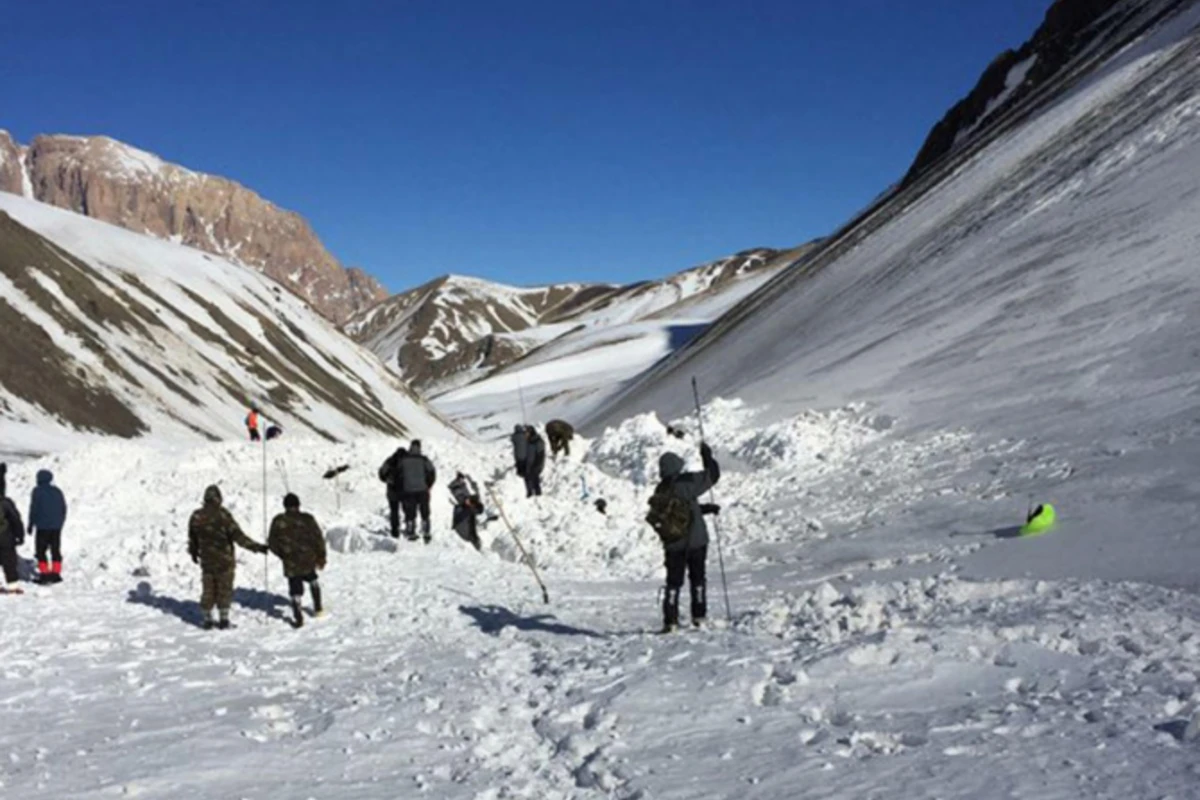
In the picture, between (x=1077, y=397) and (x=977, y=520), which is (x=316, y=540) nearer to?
(x=977, y=520)

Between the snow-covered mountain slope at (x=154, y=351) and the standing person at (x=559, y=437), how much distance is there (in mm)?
32987

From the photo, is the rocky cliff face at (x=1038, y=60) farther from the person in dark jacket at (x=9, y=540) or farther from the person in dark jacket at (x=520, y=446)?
the person in dark jacket at (x=9, y=540)

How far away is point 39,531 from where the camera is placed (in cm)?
1533

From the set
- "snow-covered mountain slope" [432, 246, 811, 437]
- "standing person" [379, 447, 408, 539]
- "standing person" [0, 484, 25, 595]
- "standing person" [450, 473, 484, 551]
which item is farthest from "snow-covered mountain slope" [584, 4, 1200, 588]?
"snow-covered mountain slope" [432, 246, 811, 437]

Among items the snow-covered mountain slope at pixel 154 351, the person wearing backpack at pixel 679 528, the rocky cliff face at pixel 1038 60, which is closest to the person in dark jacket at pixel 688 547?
the person wearing backpack at pixel 679 528

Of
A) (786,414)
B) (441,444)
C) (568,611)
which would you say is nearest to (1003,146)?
(786,414)

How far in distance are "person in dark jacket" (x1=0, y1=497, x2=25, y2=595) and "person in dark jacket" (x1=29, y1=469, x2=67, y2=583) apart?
0.34m

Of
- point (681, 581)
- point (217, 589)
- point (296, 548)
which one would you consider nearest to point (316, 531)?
point (296, 548)

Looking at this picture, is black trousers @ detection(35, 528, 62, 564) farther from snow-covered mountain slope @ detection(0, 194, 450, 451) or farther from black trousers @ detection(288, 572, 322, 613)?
snow-covered mountain slope @ detection(0, 194, 450, 451)

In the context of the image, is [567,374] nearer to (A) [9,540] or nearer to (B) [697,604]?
(A) [9,540]

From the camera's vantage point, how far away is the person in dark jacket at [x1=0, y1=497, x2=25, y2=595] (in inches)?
573

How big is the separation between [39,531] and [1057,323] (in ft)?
71.1

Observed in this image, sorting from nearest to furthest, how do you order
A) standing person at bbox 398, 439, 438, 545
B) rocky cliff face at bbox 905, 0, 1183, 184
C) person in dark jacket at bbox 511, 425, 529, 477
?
standing person at bbox 398, 439, 438, 545, person in dark jacket at bbox 511, 425, 529, 477, rocky cliff face at bbox 905, 0, 1183, 184

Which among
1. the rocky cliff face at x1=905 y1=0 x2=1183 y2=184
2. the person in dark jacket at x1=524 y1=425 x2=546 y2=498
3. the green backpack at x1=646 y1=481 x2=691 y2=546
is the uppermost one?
the rocky cliff face at x1=905 y1=0 x2=1183 y2=184
